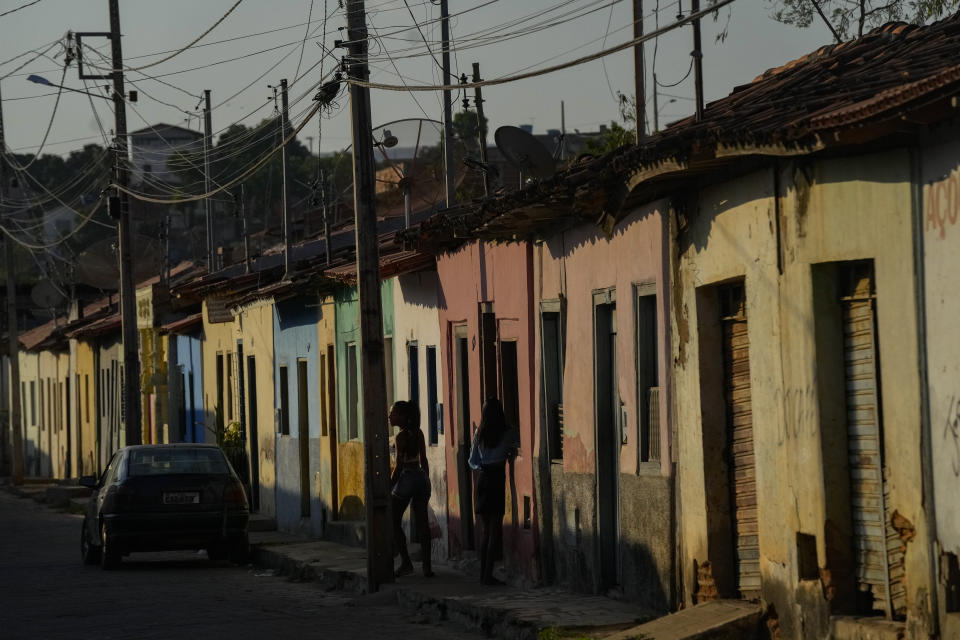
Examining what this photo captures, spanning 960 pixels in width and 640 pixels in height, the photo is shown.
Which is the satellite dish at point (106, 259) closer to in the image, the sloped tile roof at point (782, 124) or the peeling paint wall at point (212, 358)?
the peeling paint wall at point (212, 358)

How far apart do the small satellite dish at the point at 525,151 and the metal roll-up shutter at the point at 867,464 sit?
749 cm

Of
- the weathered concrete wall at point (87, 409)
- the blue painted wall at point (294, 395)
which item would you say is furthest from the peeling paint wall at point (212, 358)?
the weathered concrete wall at point (87, 409)

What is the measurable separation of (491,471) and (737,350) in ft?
14.4

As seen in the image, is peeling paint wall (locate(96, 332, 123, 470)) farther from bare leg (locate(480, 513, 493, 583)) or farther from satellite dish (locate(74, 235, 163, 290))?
bare leg (locate(480, 513, 493, 583))

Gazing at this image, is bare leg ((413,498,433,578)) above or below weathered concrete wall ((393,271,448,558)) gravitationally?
below

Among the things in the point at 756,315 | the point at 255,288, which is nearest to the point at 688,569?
the point at 756,315

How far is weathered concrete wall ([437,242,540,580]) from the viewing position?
16.7 meters

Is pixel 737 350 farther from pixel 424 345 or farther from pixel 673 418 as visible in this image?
pixel 424 345

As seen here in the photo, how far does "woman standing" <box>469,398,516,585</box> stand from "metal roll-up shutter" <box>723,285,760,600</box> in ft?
13.3

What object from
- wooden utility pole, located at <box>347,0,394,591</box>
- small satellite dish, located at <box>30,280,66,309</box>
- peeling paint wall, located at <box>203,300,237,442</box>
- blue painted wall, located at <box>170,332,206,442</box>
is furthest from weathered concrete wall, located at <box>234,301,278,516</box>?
small satellite dish, located at <box>30,280,66,309</box>

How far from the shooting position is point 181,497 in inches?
801

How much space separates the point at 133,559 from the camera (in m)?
23.2

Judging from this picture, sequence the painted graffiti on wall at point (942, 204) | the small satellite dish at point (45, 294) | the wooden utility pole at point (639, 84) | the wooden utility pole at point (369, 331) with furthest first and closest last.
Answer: the small satellite dish at point (45, 294)
the wooden utility pole at point (369, 331)
the wooden utility pole at point (639, 84)
the painted graffiti on wall at point (942, 204)

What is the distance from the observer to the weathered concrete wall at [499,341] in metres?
16.7
